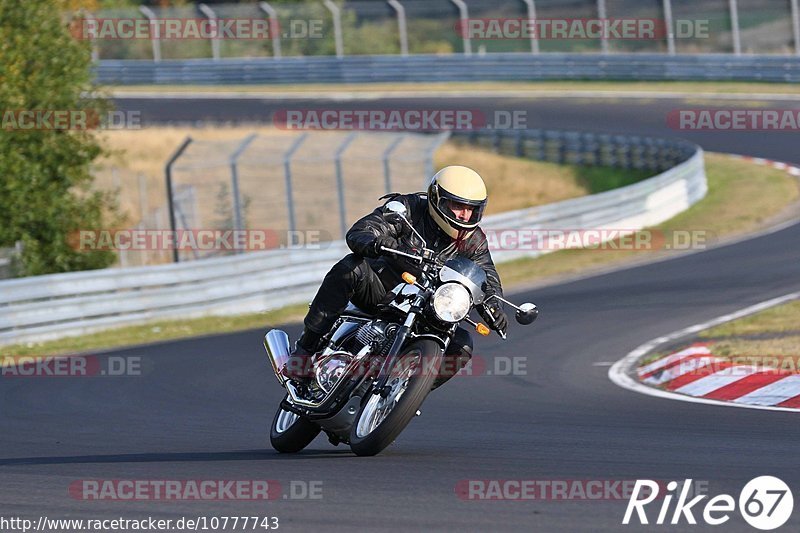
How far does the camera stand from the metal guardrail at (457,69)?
3828 cm

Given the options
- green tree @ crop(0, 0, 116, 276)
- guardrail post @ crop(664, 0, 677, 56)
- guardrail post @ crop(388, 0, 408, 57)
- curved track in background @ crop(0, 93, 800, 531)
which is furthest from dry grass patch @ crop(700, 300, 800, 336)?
guardrail post @ crop(388, 0, 408, 57)

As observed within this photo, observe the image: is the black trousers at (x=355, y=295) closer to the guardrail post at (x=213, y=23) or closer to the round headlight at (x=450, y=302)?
the round headlight at (x=450, y=302)

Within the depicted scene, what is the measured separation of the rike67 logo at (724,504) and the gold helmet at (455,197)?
204cm

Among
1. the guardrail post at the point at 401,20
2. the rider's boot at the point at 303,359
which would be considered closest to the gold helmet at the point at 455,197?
the rider's boot at the point at 303,359

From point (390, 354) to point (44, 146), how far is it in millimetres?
15471

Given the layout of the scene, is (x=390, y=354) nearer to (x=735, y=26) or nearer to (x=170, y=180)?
(x=170, y=180)

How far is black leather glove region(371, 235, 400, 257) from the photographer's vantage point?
24.8 ft

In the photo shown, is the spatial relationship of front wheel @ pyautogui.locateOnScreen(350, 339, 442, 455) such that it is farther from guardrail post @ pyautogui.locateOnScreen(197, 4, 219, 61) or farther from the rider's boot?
guardrail post @ pyautogui.locateOnScreen(197, 4, 219, 61)

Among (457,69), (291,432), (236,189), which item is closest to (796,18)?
(457,69)

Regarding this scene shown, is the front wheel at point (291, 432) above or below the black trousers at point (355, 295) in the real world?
below

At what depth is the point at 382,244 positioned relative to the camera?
7.64 m

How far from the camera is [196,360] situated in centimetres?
1487

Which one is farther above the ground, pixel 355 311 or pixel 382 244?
pixel 382 244

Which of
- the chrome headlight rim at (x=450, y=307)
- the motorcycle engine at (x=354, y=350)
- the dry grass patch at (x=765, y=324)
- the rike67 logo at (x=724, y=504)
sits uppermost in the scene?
the chrome headlight rim at (x=450, y=307)
